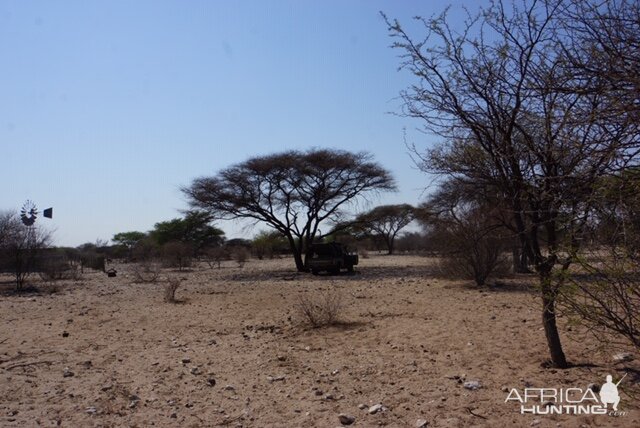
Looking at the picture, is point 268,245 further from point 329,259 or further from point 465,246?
point 465,246

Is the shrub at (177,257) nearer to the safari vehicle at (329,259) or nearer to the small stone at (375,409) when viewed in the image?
the safari vehicle at (329,259)

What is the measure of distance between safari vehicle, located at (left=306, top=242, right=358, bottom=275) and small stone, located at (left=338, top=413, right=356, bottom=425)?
832 inches

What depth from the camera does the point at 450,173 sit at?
652 centimetres

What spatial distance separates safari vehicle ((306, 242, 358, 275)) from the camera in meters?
26.3

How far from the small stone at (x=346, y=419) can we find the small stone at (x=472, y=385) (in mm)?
1308

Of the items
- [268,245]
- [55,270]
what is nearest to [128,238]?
[268,245]

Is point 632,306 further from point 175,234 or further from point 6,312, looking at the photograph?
point 175,234

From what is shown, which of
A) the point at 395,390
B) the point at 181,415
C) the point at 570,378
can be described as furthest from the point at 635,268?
the point at 181,415

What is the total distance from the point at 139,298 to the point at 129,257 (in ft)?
127

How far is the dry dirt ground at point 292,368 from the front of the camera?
5.29 meters

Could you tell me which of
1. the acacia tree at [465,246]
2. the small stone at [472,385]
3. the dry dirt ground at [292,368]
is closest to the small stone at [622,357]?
the dry dirt ground at [292,368]

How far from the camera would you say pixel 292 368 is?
23.3 ft

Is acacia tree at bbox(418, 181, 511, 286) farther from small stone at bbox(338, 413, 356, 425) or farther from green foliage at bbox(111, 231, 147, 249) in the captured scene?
green foliage at bbox(111, 231, 147, 249)

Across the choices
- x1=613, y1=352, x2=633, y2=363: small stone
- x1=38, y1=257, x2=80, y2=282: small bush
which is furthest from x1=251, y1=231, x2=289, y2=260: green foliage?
x1=613, y1=352, x2=633, y2=363: small stone
